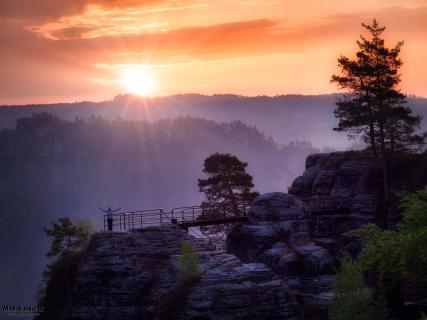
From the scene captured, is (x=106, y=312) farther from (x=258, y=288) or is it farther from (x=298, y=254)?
(x=298, y=254)

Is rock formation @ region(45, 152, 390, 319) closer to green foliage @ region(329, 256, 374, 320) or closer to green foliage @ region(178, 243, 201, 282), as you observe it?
green foliage @ region(178, 243, 201, 282)

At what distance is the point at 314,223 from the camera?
5981 cm

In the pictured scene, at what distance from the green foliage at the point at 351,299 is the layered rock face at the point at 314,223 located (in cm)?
658

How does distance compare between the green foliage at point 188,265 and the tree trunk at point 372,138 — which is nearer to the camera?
the green foliage at point 188,265

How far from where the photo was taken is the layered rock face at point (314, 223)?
169ft

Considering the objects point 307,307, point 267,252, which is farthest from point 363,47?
point 307,307

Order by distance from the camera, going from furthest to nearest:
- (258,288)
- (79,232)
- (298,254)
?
(79,232) → (298,254) → (258,288)

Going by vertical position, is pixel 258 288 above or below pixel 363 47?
below

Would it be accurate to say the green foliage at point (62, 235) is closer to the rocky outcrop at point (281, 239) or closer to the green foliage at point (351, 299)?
the rocky outcrop at point (281, 239)

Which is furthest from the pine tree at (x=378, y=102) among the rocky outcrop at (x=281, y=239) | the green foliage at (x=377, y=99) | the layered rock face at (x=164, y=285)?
the layered rock face at (x=164, y=285)

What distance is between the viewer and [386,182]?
5766 cm

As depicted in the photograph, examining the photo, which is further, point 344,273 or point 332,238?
point 332,238

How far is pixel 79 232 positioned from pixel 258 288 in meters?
38.1

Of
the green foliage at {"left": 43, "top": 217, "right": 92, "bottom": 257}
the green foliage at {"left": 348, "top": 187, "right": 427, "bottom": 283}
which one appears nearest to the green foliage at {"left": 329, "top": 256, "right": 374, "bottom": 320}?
the green foliage at {"left": 348, "top": 187, "right": 427, "bottom": 283}
